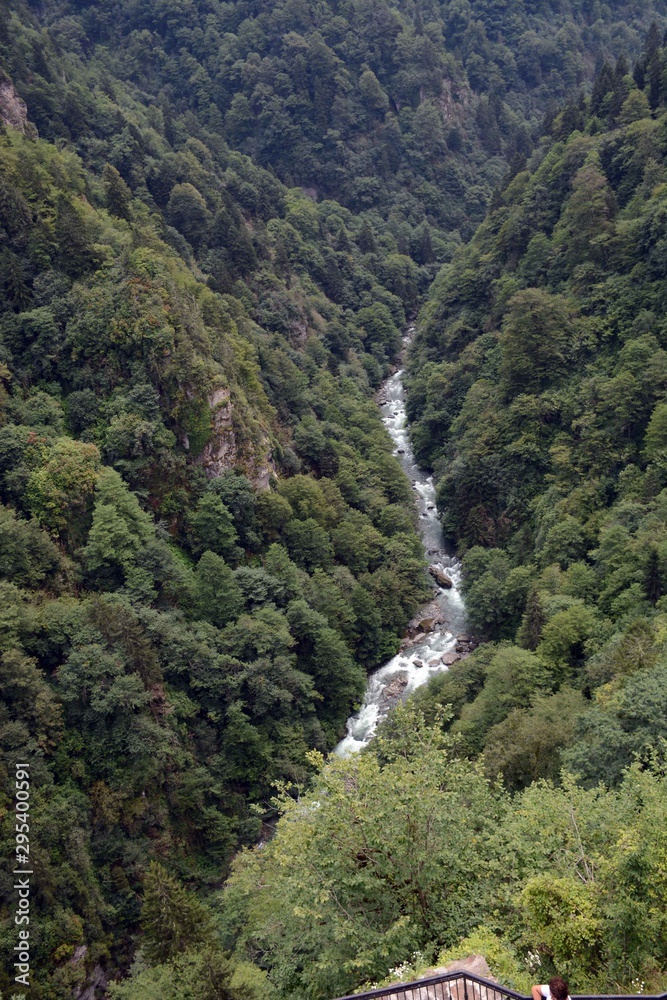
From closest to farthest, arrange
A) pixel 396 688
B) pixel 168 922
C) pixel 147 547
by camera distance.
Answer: pixel 168 922
pixel 147 547
pixel 396 688

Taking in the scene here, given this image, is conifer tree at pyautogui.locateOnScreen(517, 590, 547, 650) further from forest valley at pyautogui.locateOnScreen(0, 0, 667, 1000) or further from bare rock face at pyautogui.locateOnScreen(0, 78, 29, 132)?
bare rock face at pyautogui.locateOnScreen(0, 78, 29, 132)

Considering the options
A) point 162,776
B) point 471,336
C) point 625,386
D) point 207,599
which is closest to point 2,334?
point 207,599

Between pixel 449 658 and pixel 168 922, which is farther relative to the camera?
pixel 449 658

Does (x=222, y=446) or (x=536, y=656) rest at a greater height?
(x=222, y=446)

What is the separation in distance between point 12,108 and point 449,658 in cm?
6338

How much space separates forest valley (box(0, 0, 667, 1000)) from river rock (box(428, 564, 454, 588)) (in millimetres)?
2797

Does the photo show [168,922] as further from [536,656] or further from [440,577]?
[440,577]

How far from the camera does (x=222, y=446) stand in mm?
57250

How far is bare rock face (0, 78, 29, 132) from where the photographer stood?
66.1 metres

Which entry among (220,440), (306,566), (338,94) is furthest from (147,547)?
(338,94)

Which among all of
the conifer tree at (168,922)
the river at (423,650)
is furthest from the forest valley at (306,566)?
the river at (423,650)

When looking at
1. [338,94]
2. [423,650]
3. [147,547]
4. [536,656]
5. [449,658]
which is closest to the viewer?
[536,656]

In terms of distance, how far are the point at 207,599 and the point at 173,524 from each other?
675 centimetres

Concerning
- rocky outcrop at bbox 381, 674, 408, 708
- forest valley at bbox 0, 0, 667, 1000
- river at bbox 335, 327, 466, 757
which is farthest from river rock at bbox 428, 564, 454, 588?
rocky outcrop at bbox 381, 674, 408, 708
